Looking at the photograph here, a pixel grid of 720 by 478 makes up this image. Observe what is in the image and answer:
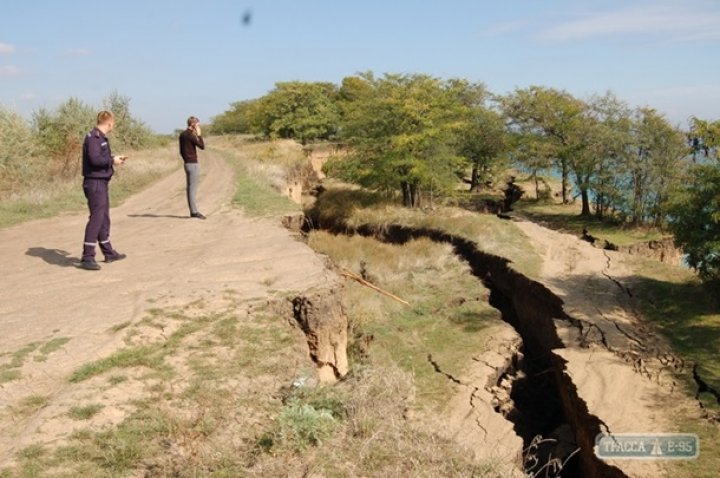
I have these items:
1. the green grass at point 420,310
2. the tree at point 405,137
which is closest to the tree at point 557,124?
the tree at point 405,137

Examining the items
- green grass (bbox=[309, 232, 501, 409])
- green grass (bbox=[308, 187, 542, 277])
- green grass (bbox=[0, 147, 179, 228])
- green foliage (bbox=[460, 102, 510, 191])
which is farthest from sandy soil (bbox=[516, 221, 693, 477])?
green foliage (bbox=[460, 102, 510, 191])

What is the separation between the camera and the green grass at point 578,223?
18.3 meters

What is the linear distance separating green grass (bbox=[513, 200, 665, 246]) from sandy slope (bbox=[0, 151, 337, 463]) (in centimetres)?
1254

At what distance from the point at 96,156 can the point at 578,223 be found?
17968 millimetres

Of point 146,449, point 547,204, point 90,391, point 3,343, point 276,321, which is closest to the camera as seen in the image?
point 146,449

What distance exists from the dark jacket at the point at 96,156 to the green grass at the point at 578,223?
15.1 metres

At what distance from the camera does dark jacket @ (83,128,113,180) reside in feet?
23.0

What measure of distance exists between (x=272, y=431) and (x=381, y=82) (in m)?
18.6

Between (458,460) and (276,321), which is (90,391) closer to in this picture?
(276,321)

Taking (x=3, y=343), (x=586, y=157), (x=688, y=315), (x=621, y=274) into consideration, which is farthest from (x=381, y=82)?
(x=3, y=343)

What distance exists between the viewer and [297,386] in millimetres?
4750

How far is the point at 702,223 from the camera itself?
10.3 meters

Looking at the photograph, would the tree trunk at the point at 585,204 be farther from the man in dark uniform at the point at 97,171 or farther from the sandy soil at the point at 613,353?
the man in dark uniform at the point at 97,171

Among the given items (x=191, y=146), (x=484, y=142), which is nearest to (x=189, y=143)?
(x=191, y=146)
